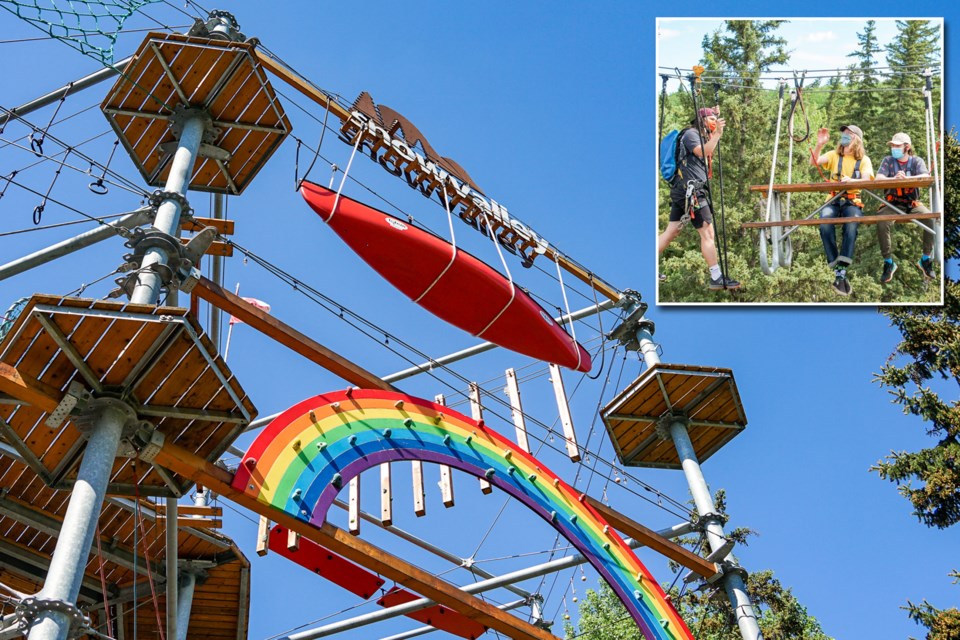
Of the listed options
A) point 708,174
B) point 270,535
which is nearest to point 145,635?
point 270,535

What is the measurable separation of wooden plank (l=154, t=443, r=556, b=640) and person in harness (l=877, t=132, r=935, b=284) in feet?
35.5

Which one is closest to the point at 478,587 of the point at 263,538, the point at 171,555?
the point at 263,538

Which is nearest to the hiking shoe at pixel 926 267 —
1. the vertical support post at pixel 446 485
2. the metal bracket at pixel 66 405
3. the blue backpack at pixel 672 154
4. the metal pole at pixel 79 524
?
the blue backpack at pixel 672 154

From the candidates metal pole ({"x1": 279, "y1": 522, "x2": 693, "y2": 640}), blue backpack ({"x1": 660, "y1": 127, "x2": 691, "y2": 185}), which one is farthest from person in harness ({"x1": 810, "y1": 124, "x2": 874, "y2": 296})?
metal pole ({"x1": 279, "y1": 522, "x2": 693, "y2": 640})

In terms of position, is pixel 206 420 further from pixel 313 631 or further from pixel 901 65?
pixel 901 65

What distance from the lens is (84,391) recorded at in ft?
29.9

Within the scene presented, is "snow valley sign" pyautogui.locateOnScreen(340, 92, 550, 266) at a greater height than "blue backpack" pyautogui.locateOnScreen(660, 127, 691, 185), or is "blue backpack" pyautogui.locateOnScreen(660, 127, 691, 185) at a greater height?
"blue backpack" pyautogui.locateOnScreen(660, 127, 691, 185)

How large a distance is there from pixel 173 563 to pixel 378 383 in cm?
347

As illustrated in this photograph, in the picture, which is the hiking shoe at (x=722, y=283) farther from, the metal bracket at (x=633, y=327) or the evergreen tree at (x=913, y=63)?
the evergreen tree at (x=913, y=63)

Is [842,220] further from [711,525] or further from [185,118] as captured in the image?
[185,118]

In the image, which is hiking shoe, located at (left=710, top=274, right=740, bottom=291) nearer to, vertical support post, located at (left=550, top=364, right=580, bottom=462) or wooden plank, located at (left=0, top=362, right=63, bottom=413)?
vertical support post, located at (left=550, top=364, right=580, bottom=462)

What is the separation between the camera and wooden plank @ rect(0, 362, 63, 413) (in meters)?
8.79

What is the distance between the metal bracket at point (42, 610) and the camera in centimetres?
763

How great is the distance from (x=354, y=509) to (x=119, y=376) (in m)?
3.61
